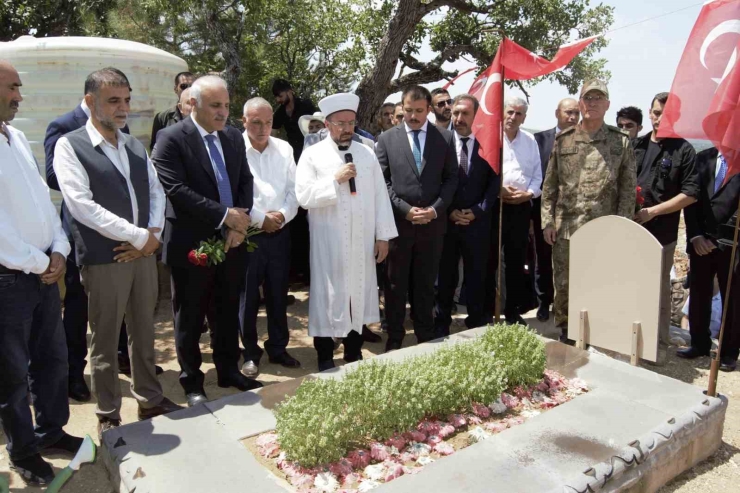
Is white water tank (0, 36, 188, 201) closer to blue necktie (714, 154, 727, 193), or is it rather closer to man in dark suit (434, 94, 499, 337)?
man in dark suit (434, 94, 499, 337)

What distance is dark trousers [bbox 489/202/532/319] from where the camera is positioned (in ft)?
20.8

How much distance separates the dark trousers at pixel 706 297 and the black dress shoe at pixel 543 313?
60.3 inches

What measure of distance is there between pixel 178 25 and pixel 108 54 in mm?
10638

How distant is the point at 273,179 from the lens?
17.5ft

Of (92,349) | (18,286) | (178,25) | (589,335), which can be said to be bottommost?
(589,335)

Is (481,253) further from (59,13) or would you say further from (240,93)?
(59,13)

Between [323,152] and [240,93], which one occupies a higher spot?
[240,93]

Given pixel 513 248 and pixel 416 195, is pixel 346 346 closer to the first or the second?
pixel 416 195

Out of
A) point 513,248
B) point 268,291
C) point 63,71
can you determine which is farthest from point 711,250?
point 63,71

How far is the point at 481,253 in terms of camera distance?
6117 millimetres

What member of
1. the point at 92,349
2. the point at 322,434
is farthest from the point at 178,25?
the point at 322,434

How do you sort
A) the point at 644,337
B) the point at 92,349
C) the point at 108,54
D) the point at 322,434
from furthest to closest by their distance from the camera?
the point at 108,54 → the point at 644,337 → the point at 92,349 → the point at 322,434

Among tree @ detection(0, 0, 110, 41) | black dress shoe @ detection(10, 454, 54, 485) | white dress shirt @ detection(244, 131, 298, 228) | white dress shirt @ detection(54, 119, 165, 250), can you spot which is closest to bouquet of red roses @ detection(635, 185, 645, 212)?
white dress shirt @ detection(244, 131, 298, 228)

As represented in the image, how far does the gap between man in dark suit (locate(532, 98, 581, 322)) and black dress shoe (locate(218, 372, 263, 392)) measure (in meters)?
3.55
